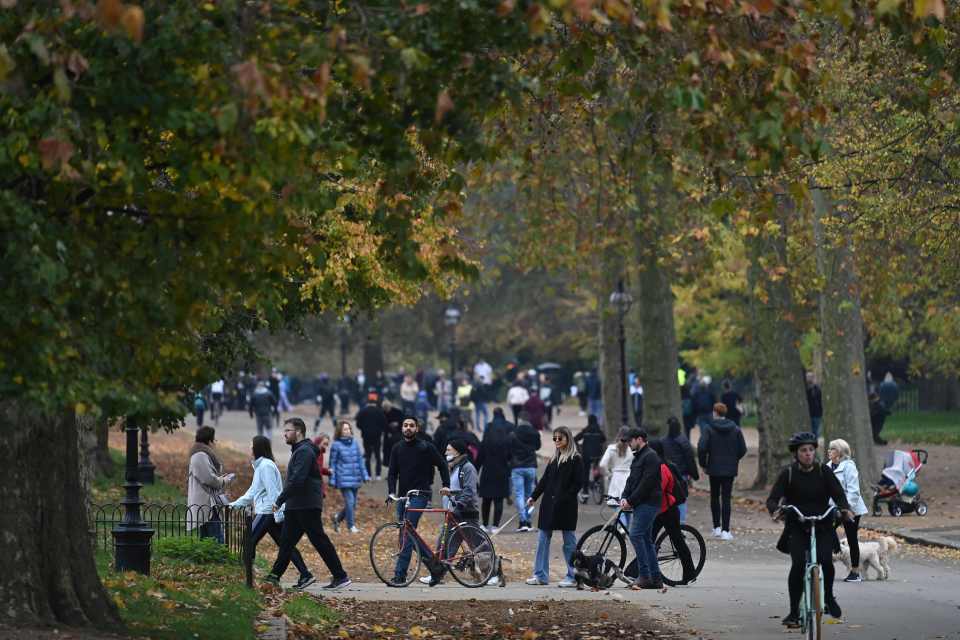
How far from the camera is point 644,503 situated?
57.9 ft

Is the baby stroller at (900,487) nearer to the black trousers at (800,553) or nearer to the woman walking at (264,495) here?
the woman walking at (264,495)

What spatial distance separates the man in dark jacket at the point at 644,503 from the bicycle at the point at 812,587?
309 centimetres

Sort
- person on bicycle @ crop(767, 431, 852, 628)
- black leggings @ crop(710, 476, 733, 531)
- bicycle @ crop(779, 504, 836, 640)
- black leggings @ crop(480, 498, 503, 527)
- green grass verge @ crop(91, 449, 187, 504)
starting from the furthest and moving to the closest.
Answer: green grass verge @ crop(91, 449, 187, 504), black leggings @ crop(480, 498, 503, 527), black leggings @ crop(710, 476, 733, 531), person on bicycle @ crop(767, 431, 852, 628), bicycle @ crop(779, 504, 836, 640)

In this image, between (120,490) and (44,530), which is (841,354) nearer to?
(120,490)

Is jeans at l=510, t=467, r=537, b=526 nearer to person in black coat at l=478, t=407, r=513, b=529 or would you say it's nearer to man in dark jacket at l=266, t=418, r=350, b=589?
person in black coat at l=478, t=407, r=513, b=529

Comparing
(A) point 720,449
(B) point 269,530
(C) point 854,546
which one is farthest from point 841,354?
(B) point 269,530

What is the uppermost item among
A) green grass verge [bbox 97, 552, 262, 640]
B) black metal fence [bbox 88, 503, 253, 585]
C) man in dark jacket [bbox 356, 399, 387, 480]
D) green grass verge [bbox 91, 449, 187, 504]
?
man in dark jacket [bbox 356, 399, 387, 480]

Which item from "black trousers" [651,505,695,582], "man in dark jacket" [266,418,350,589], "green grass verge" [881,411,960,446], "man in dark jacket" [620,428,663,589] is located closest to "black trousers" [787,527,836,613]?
"man in dark jacket" [620,428,663,589]

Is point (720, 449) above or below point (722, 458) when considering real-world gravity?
above

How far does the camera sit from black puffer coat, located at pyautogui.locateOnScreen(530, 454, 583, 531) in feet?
61.0

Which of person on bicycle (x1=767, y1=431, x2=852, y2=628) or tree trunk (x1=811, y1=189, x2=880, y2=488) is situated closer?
person on bicycle (x1=767, y1=431, x2=852, y2=628)

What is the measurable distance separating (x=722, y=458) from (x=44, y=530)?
1432 centimetres

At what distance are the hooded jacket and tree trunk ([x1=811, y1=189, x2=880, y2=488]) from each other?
410 centimetres

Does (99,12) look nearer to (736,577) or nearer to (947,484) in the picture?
(736,577)
